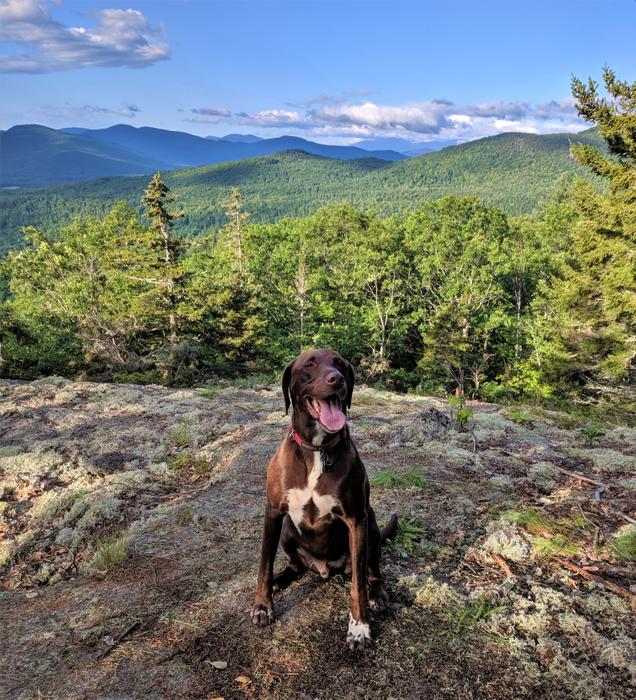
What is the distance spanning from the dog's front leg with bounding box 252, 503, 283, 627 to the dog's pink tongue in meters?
0.85

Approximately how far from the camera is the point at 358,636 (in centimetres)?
322

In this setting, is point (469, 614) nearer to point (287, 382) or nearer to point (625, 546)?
point (625, 546)

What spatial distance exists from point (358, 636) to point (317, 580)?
2.45 ft

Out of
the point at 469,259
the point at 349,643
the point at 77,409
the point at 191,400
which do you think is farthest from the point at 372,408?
the point at 469,259

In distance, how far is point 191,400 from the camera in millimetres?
11602

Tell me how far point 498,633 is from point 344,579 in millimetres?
1146

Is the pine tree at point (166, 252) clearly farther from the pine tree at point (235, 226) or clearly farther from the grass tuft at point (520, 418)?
the grass tuft at point (520, 418)

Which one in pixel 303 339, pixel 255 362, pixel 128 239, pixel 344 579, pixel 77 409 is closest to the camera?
pixel 344 579

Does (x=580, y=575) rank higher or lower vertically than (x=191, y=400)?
higher

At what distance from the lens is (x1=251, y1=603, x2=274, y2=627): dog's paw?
11.3 feet

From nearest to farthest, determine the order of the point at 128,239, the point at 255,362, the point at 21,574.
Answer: the point at 21,574
the point at 128,239
the point at 255,362

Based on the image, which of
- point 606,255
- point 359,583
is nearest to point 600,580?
point 359,583

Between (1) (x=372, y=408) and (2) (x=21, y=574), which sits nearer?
(2) (x=21, y=574)

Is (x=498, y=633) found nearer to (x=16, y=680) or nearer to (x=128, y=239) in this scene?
(x=16, y=680)
